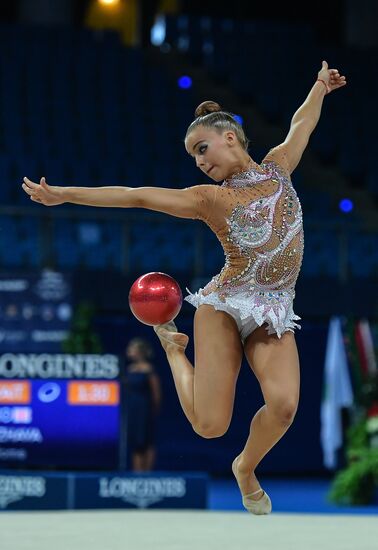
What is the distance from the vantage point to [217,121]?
4.96 metres

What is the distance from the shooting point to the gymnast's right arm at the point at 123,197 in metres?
4.54

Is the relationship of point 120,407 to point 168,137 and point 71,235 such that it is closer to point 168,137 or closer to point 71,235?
point 71,235

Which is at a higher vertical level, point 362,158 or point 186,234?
point 362,158

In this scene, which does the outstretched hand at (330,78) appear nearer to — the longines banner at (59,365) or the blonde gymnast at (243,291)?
the blonde gymnast at (243,291)

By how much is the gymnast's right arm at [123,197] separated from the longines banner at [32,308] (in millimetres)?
5663

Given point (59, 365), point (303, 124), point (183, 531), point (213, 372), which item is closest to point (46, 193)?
point (213, 372)

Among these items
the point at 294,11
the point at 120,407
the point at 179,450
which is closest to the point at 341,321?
the point at 179,450

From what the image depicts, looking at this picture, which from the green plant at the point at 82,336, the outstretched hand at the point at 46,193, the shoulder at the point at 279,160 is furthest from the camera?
the green plant at the point at 82,336

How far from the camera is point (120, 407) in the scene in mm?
9000

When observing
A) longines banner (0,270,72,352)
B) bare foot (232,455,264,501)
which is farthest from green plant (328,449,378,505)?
bare foot (232,455,264,501)

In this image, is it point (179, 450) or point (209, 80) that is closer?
Answer: point (179, 450)

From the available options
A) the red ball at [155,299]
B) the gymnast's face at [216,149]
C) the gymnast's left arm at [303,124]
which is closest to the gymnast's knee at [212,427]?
the red ball at [155,299]

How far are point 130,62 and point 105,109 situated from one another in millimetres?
1344

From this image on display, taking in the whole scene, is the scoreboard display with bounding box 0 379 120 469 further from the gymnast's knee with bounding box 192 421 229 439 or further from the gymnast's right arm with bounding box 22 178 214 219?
the gymnast's right arm with bounding box 22 178 214 219
